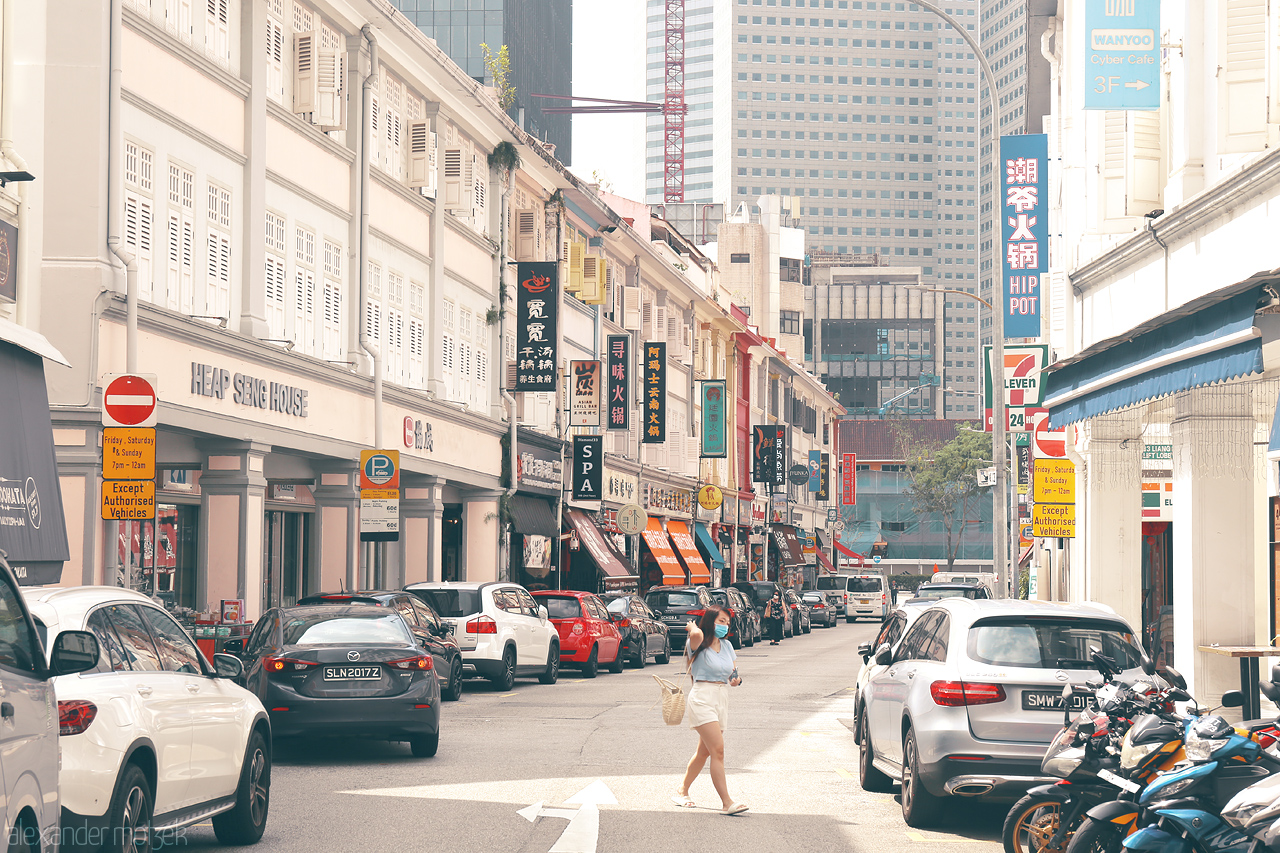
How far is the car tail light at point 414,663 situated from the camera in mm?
14758

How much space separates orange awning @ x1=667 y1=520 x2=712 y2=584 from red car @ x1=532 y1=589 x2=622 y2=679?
23.5 meters

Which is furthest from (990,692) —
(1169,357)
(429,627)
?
(429,627)

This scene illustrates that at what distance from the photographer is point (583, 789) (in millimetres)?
12938

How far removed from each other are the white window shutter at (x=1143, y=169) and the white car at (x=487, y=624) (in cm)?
1086

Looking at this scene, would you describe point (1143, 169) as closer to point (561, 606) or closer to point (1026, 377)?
point (1026, 377)

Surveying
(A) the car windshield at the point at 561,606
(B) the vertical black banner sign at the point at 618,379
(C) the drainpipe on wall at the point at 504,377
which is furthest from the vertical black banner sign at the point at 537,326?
(A) the car windshield at the point at 561,606

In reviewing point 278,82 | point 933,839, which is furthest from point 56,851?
point 278,82

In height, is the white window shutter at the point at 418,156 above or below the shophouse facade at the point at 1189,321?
above

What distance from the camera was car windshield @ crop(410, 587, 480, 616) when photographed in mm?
23672

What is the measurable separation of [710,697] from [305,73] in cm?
1751

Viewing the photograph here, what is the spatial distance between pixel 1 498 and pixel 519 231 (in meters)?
23.3

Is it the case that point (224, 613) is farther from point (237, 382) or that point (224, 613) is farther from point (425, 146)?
point (425, 146)

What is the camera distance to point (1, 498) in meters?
16.1

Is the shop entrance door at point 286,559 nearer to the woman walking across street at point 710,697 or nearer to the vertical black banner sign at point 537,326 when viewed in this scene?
the vertical black banner sign at point 537,326
